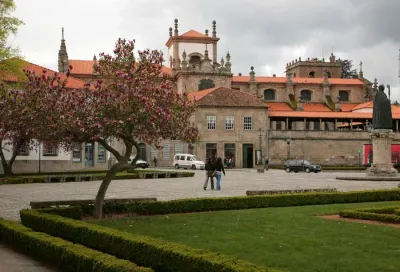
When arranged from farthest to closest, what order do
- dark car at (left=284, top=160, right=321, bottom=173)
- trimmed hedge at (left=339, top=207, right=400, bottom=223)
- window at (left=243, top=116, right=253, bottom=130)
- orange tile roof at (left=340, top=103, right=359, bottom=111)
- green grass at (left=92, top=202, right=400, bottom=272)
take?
orange tile roof at (left=340, top=103, right=359, bottom=111) → window at (left=243, top=116, right=253, bottom=130) → dark car at (left=284, top=160, right=321, bottom=173) → trimmed hedge at (left=339, top=207, right=400, bottom=223) → green grass at (left=92, top=202, right=400, bottom=272)

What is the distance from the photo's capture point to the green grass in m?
9.66

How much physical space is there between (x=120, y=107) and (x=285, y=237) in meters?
5.15

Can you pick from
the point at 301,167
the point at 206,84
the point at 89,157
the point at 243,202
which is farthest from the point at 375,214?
the point at 206,84

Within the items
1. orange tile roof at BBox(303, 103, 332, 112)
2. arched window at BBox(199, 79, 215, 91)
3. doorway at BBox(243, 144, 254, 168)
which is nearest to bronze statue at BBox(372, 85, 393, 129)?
doorway at BBox(243, 144, 254, 168)

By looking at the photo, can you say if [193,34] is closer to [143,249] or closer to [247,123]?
[247,123]

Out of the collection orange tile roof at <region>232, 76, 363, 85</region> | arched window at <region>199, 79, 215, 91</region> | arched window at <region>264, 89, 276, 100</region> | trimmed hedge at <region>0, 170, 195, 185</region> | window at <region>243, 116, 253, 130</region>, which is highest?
orange tile roof at <region>232, 76, 363, 85</region>

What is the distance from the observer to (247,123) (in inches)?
2522

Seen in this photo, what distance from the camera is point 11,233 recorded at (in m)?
12.8

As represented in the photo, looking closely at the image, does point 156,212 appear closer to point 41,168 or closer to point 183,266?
point 183,266

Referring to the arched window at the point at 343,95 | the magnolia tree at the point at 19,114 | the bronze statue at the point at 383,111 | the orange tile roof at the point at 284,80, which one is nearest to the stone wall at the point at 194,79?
the orange tile roof at the point at 284,80

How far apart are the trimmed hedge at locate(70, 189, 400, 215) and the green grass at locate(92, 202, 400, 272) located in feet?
2.52

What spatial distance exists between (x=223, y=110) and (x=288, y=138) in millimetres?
7957

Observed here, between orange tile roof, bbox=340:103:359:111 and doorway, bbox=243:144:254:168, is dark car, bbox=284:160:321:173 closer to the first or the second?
doorway, bbox=243:144:254:168

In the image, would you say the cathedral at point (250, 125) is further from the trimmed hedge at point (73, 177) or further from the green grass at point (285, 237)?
the green grass at point (285, 237)
